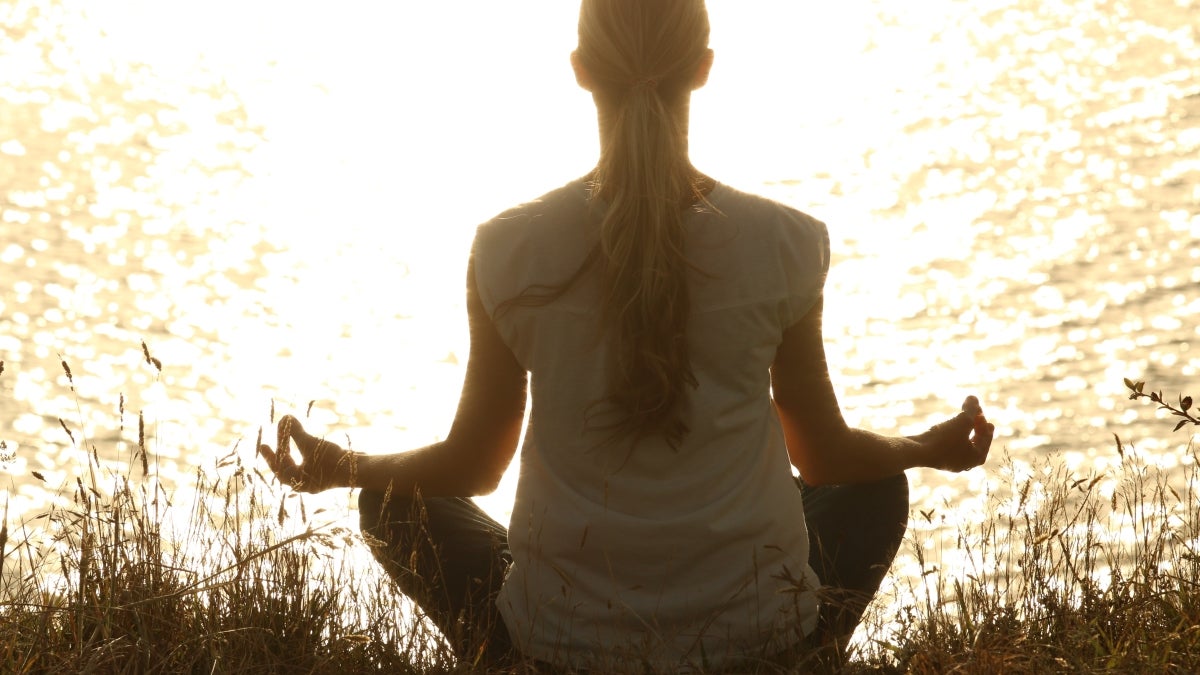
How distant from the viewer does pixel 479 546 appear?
10.1 feet

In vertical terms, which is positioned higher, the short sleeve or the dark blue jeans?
the short sleeve

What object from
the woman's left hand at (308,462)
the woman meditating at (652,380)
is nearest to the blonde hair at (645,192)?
the woman meditating at (652,380)

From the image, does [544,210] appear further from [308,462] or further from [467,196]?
[467,196]

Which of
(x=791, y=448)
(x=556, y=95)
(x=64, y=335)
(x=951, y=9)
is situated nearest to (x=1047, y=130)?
(x=556, y=95)

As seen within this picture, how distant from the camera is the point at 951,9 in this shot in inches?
1176

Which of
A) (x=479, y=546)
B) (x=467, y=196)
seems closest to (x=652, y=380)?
(x=479, y=546)

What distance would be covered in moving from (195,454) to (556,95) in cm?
1227

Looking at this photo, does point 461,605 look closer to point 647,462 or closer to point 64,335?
point 647,462

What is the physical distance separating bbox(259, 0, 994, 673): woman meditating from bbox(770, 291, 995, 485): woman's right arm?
15mm

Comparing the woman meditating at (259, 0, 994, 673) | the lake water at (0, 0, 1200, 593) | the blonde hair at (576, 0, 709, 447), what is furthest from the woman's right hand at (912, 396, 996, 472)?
the lake water at (0, 0, 1200, 593)

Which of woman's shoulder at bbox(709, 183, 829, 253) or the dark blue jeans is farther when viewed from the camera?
the dark blue jeans

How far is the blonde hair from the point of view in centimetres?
259

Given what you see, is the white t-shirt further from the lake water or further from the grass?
the lake water

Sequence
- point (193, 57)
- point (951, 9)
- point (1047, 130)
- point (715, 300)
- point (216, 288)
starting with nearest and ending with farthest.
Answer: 1. point (715, 300)
2. point (216, 288)
3. point (1047, 130)
4. point (193, 57)
5. point (951, 9)
